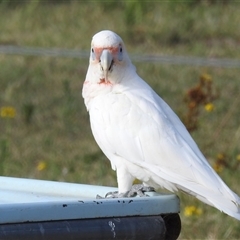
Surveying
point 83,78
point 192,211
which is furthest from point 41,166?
point 83,78

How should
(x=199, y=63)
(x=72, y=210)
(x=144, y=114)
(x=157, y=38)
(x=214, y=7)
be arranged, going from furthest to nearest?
(x=214, y=7) → (x=157, y=38) → (x=199, y=63) → (x=144, y=114) → (x=72, y=210)

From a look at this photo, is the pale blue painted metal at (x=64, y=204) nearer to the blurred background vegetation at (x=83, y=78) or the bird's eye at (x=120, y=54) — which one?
the bird's eye at (x=120, y=54)

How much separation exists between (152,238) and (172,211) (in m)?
0.13

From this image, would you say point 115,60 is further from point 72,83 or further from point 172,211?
point 72,83

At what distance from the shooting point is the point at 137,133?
2.93 meters

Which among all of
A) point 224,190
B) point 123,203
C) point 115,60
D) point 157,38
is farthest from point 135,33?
point 123,203

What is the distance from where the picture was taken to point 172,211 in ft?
7.68

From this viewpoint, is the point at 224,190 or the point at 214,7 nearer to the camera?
the point at 224,190

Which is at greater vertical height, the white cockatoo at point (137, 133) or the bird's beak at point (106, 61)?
the bird's beak at point (106, 61)

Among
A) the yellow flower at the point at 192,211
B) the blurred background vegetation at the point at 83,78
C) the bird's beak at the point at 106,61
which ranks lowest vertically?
the yellow flower at the point at 192,211

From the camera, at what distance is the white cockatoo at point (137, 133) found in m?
2.78

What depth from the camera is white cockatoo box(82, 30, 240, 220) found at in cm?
278

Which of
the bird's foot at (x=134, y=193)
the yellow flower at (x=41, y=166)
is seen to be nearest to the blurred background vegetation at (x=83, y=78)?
the yellow flower at (x=41, y=166)

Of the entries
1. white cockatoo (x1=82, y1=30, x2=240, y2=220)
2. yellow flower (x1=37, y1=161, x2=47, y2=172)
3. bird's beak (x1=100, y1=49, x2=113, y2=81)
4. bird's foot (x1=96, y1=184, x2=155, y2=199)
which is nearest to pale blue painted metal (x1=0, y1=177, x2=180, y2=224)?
bird's foot (x1=96, y1=184, x2=155, y2=199)
